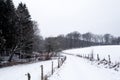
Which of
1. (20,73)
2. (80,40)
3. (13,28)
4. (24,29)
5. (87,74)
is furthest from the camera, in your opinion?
(80,40)

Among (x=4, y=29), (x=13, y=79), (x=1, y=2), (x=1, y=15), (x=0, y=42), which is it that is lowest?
(x=13, y=79)

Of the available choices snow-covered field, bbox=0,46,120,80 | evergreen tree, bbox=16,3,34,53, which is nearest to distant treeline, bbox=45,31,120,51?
evergreen tree, bbox=16,3,34,53

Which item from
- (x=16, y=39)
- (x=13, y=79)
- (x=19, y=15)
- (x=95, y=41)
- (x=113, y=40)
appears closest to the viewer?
(x=13, y=79)

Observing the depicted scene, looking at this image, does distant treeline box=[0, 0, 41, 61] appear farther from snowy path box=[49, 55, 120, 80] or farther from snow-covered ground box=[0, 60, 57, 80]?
snowy path box=[49, 55, 120, 80]

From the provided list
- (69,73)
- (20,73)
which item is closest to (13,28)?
(20,73)

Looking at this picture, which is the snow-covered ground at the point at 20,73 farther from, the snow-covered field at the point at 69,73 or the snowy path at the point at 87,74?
the snowy path at the point at 87,74

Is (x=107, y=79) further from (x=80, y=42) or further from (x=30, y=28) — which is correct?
(x=80, y=42)

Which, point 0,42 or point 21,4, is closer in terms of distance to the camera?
point 0,42

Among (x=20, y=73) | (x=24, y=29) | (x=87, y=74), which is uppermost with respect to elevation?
(x=24, y=29)

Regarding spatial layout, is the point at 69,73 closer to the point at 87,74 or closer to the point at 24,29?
the point at 87,74

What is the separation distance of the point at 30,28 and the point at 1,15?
14.0 m

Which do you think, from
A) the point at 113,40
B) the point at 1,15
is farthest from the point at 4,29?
the point at 113,40

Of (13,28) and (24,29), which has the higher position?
(24,29)

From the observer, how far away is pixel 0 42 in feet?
97.9
